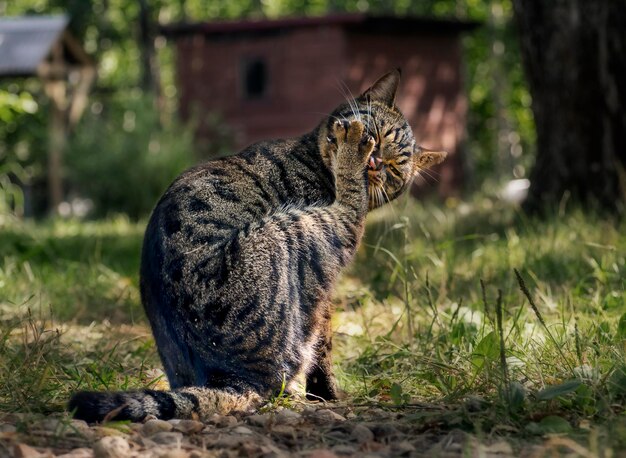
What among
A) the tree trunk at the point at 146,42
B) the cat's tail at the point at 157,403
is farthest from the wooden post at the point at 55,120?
the cat's tail at the point at 157,403

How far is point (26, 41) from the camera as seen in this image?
17.1m

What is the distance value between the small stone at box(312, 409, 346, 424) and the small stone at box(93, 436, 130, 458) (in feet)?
2.62

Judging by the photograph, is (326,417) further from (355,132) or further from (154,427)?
(355,132)

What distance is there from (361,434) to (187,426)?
614mm

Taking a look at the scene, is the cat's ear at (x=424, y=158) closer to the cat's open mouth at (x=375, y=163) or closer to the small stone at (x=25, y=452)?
the cat's open mouth at (x=375, y=163)

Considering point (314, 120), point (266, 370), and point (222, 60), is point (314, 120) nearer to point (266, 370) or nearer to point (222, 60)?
point (222, 60)

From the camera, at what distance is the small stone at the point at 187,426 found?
3.09 metres

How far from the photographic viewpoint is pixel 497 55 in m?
25.4

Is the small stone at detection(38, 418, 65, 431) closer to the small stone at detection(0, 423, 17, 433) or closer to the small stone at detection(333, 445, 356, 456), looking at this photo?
the small stone at detection(0, 423, 17, 433)

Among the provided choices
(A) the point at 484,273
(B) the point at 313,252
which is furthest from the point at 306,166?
(A) the point at 484,273

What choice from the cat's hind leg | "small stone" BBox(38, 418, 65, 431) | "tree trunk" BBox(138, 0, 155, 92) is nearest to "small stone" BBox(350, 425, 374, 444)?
the cat's hind leg

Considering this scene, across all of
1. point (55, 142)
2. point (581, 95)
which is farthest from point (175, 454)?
point (55, 142)

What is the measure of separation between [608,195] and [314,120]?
42.6 feet

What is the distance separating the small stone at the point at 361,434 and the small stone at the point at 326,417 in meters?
0.19
